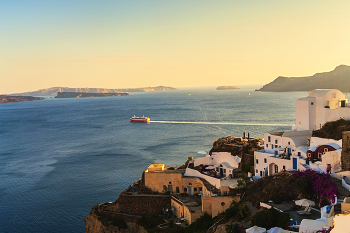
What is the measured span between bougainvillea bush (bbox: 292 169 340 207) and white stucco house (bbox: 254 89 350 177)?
3.77 metres

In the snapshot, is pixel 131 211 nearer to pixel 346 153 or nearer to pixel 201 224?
pixel 201 224

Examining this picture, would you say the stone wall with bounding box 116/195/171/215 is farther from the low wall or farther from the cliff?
the low wall

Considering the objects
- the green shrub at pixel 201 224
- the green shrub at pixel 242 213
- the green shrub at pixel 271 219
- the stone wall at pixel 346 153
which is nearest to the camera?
the green shrub at pixel 271 219

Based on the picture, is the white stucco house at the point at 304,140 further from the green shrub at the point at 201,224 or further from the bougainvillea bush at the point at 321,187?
the green shrub at the point at 201,224

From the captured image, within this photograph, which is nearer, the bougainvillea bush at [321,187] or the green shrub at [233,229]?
the bougainvillea bush at [321,187]

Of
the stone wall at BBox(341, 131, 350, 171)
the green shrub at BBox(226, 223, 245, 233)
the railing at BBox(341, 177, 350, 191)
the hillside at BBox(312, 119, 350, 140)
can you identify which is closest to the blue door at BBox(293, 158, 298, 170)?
the hillside at BBox(312, 119, 350, 140)

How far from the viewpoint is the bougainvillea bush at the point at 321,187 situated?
16297 millimetres

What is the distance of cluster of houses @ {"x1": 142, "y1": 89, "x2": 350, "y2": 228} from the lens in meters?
23.7

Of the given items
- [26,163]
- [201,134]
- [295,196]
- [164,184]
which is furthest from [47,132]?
[295,196]

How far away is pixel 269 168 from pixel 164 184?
899cm

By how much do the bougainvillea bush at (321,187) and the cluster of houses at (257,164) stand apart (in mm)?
3900

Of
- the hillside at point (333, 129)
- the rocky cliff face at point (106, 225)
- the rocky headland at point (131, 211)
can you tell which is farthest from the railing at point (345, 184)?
the rocky cliff face at point (106, 225)

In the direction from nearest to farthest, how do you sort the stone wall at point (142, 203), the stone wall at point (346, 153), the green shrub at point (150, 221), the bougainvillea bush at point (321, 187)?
the bougainvillea bush at point (321, 187)
the stone wall at point (346, 153)
the green shrub at point (150, 221)
the stone wall at point (142, 203)

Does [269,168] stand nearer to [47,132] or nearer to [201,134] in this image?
[201,134]
